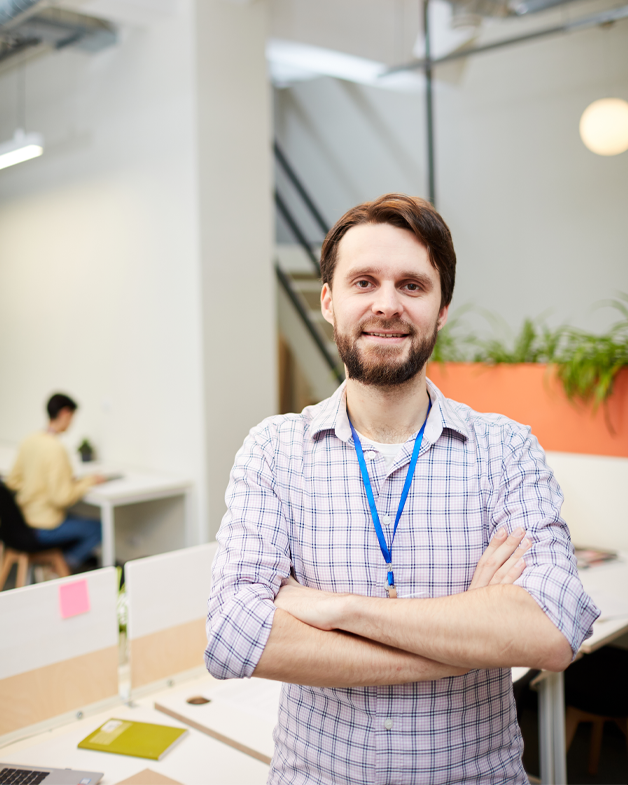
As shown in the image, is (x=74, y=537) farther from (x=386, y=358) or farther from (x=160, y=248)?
(x=386, y=358)

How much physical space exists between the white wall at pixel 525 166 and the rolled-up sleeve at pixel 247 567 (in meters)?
4.22

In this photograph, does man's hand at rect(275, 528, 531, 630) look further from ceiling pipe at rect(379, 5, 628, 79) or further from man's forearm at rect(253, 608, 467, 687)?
ceiling pipe at rect(379, 5, 628, 79)

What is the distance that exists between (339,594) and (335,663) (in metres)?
0.11

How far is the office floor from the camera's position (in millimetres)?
2574

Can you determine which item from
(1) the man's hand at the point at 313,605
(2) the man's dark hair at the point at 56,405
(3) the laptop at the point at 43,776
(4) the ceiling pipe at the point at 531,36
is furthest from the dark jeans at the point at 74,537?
(4) the ceiling pipe at the point at 531,36

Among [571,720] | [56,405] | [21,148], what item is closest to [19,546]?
[56,405]

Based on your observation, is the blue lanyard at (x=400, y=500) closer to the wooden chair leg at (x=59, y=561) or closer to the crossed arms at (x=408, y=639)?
the crossed arms at (x=408, y=639)

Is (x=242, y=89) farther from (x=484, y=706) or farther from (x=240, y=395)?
(x=484, y=706)

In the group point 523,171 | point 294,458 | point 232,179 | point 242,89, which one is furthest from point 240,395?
point 294,458

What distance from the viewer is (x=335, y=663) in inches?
43.0

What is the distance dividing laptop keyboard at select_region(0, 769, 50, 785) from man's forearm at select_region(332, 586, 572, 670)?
32.8 inches

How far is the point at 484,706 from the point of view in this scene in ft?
3.91

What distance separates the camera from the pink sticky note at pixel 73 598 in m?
1.79

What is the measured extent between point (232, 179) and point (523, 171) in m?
2.30
